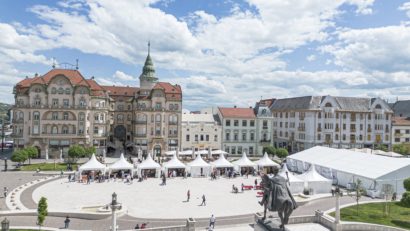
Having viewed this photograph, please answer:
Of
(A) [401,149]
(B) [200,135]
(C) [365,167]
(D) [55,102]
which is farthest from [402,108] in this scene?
(D) [55,102]

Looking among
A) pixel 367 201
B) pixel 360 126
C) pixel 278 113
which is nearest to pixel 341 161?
pixel 367 201

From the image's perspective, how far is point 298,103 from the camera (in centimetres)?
8056

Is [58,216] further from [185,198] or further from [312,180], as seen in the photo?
[312,180]

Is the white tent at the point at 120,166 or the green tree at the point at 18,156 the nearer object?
the white tent at the point at 120,166

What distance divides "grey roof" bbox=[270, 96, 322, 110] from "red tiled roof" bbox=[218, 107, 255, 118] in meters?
11.5

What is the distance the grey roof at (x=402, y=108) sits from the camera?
9596 centimetres

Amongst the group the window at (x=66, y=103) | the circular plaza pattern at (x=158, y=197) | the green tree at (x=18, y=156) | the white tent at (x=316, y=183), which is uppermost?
the window at (x=66, y=103)

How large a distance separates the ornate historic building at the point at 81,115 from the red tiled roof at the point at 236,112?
31.6 feet

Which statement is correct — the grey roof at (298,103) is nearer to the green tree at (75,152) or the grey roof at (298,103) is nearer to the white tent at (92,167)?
the green tree at (75,152)

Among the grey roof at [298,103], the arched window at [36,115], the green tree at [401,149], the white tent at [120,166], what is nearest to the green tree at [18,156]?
the arched window at [36,115]

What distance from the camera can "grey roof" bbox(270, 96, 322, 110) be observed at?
7556 cm

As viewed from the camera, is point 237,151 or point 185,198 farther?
point 237,151

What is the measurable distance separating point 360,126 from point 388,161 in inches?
1547

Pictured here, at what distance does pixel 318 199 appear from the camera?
36.9 metres
